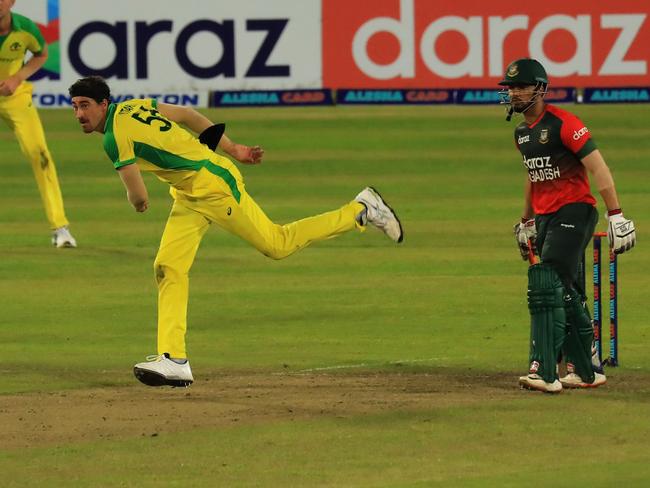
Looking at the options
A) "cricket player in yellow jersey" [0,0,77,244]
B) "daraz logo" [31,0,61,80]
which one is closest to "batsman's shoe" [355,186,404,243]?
"cricket player in yellow jersey" [0,0,77,244]

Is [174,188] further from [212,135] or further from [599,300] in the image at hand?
[599,300]

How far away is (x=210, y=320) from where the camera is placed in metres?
13.1

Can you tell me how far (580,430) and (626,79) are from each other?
19345mm

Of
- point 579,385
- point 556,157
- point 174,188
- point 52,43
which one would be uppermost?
point 52,43

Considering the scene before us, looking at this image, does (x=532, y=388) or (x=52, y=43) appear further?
(x=52, y=43)

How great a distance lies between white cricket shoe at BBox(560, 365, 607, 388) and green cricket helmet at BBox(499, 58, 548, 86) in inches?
70.0

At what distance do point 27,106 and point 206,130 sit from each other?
22.5ft

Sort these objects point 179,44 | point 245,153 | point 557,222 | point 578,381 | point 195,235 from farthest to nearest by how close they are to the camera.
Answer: point 179,44 → point 245,153 → point 195,235 → point 578,381 → point 557,222

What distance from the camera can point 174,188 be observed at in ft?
33.9

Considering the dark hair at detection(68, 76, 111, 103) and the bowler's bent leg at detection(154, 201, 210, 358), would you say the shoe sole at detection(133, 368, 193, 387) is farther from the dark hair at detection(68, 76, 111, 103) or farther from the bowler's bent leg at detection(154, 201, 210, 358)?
the dark hair at detection(68, 76, 111, 103)

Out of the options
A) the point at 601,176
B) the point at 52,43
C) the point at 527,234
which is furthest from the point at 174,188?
the point at 52,43

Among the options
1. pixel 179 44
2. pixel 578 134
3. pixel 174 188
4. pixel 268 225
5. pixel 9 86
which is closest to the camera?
pixel 578 134

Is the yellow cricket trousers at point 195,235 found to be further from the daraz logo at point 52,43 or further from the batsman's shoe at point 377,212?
the daraz logo at point 52,43

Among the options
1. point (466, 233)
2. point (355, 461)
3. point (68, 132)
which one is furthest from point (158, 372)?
point (68, 132)
